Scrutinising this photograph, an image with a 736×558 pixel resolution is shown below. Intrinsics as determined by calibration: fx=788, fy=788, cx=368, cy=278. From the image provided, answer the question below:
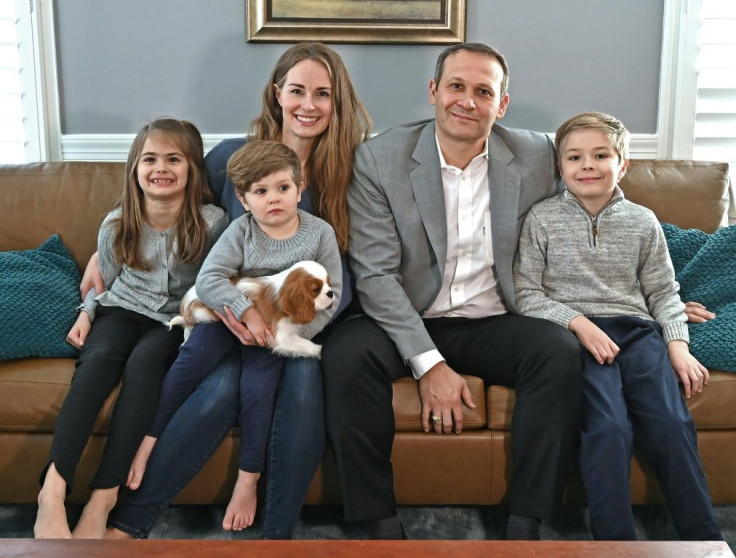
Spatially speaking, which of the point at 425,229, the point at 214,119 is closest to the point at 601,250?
the point at 425,229

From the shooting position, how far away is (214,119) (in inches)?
Result: 109

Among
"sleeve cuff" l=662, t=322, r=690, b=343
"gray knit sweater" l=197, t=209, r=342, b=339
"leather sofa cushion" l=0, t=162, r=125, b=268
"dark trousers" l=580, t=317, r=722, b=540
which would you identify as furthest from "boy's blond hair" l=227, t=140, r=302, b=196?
"sleeve cuff" l=662, t=322, r=690, b=343

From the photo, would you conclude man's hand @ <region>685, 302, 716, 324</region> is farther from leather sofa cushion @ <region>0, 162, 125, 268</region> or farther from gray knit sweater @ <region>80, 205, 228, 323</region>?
leather sofa cushion @ <region>0, 162, 125, 268</region>

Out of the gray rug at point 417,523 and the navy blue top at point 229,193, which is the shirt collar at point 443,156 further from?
the gray rug at point 417,523

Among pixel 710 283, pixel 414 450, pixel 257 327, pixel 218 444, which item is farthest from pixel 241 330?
pixel 710 283

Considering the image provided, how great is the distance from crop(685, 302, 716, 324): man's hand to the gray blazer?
48cm

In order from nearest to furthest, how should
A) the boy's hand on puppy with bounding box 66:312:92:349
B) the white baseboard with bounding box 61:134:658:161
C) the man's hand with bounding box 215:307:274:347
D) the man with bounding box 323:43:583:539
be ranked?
the man with bounding box 323:43:583:539 → the man's hand with bounding box 215:307:274:347 → the boy's hand on puppy with bounding box 66:312:92:349 → the white baseboard with bounding box 61:134:658:161

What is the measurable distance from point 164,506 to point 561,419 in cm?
94

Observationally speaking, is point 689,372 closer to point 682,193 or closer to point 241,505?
point 682,193

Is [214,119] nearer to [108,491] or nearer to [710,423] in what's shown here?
[108,491]

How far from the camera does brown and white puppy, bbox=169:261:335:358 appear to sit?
6.22 ft

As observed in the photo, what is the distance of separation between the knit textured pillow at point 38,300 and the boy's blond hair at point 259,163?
0.60 m

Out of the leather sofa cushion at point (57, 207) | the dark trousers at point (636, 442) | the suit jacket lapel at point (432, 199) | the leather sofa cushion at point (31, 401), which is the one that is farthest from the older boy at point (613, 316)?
the leather sofa cushion at point (57, 207)

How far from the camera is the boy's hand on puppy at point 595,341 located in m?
1.91
